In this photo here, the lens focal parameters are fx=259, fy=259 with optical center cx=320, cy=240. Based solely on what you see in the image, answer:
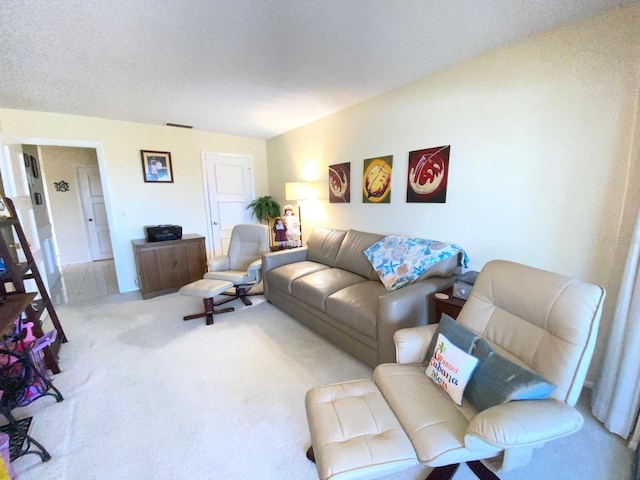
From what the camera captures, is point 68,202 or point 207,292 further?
point 68,202

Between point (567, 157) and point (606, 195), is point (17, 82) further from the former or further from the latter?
point (606, 195)

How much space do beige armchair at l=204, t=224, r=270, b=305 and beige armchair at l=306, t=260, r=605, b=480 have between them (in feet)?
7.22

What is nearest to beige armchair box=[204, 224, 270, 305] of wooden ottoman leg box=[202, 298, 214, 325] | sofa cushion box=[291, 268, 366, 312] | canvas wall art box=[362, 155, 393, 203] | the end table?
wooden ottoman leg box=[202, 298, 214, 325]

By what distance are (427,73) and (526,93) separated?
0.80 metres

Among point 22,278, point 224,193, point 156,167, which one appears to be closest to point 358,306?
point 22,278

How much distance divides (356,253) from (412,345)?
1523mm

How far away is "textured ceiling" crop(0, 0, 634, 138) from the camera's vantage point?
142 cm

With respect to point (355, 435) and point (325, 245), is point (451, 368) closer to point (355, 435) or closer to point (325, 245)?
point (355, 435)

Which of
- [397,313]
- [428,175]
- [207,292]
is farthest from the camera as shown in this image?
[207,292]

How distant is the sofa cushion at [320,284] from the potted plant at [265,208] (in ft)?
6.98

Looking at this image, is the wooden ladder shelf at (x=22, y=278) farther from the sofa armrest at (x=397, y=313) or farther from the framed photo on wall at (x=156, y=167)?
the sofa armrest at (x=397, y=313)

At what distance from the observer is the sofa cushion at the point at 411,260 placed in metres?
2.16

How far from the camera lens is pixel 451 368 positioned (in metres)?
1.23

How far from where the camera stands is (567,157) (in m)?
1.71
